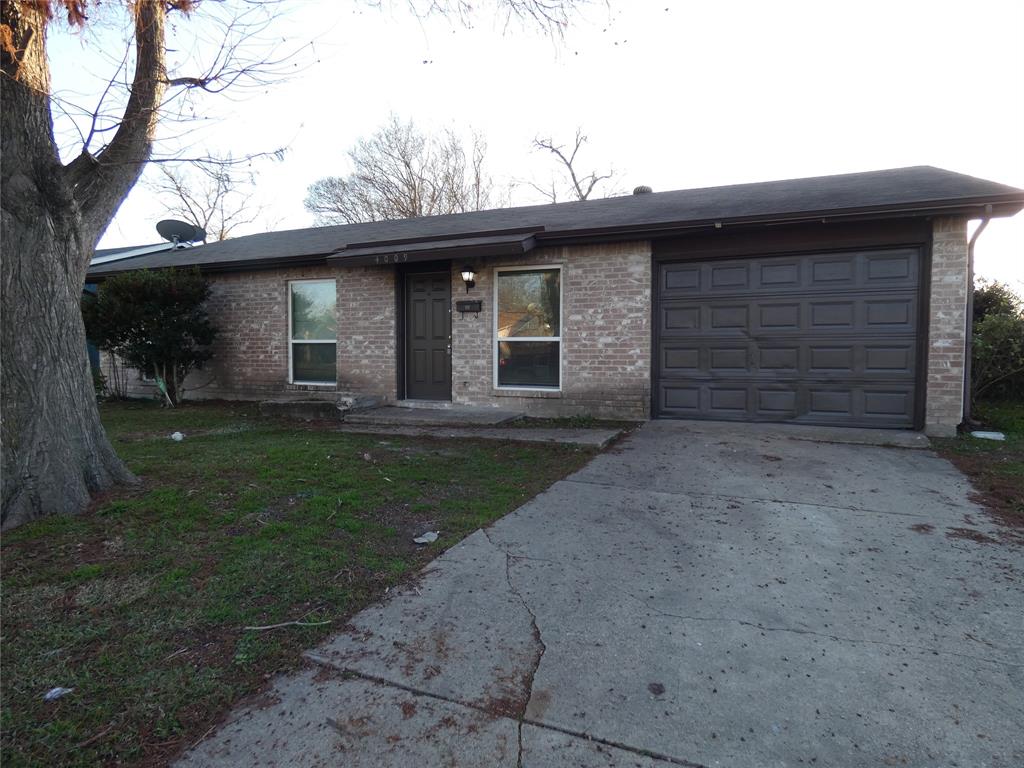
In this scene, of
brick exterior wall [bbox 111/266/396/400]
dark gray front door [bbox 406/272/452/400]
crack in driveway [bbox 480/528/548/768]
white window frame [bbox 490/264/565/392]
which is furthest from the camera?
brick exterior wall [bbox 111/266/396/400]

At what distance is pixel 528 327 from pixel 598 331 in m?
1.15

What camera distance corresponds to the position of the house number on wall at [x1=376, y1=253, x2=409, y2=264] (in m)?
8.71

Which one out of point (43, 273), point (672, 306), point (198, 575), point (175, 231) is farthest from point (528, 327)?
point (175, 231)

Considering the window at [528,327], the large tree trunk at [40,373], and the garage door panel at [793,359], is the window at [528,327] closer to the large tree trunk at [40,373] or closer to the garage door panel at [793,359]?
the garage door panel at [793,359]

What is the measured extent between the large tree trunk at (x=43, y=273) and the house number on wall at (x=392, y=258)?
446 cm

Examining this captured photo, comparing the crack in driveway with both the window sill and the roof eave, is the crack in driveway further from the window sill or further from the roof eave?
the roof eave

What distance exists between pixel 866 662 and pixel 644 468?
3.27m

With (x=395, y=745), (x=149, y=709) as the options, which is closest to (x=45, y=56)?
(x=149, y=709)

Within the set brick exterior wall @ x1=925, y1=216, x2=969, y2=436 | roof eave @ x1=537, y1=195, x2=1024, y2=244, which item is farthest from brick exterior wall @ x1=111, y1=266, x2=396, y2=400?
brick exterior wall @ x1=925, y1=216, x2=969, y2=436

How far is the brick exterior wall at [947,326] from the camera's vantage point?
6766mm

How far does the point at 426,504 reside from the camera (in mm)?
4398

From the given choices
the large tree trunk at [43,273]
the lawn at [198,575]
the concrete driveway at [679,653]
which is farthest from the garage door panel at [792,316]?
the large tree trunk at [43,273]

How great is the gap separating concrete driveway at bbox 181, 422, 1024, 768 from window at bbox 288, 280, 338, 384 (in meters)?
7.36

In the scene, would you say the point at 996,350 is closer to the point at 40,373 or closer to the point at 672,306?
the point at 672,306
